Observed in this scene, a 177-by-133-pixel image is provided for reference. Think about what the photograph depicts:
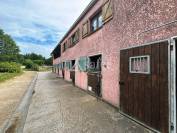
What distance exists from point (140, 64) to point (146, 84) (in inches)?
22.5

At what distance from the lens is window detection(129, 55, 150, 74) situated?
475 cm

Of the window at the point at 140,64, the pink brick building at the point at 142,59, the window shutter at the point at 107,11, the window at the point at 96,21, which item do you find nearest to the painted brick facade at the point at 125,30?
the pink brick building at the point at 142,59

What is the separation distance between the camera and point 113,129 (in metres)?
4.82

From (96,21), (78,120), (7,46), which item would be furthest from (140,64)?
(7,46)

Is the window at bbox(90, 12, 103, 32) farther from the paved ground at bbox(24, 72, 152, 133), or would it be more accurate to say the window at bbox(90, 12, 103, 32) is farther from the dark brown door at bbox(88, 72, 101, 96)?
the paved ground at bbox(24, 72, 152, 133)

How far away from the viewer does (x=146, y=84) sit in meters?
4.75

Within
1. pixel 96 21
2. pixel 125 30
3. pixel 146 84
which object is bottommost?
pixel 146 84

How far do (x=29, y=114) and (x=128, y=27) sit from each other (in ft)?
13.7

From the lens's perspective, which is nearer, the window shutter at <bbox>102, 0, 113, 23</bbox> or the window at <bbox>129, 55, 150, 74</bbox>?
the window at <bbox>129, 55, 150, 74</bbox>

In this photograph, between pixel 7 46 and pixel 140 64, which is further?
pixel 7 46

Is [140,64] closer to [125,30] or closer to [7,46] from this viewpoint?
[125,30]

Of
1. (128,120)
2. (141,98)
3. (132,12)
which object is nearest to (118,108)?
(128,120)

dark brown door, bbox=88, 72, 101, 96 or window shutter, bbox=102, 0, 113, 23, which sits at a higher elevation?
window shutter, bbox=102, 0, 113, 23

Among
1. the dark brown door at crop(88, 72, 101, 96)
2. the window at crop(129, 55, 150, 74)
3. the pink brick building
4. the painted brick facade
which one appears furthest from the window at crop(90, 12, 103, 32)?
the window at crop(129, 55, 150, 74)
